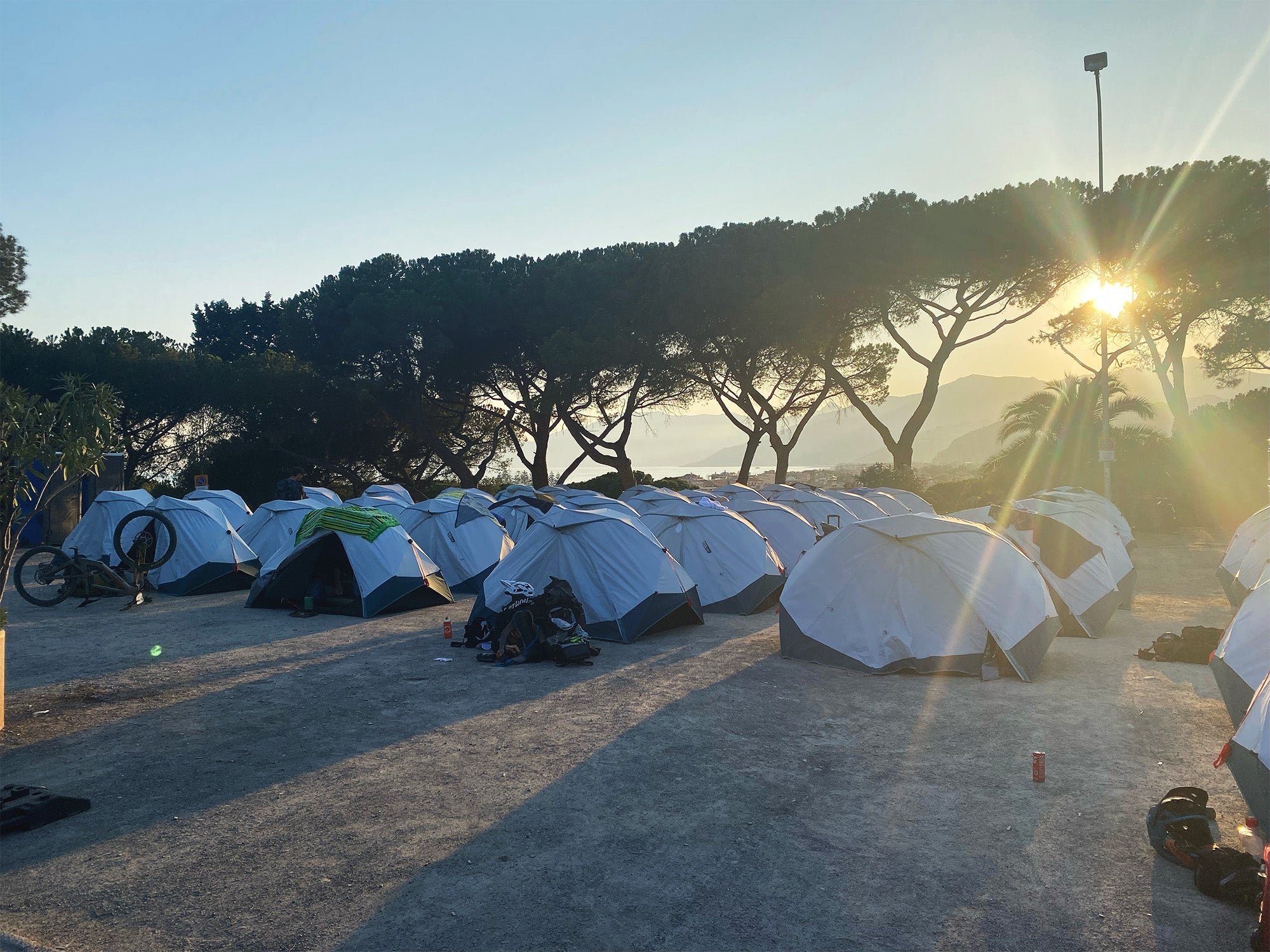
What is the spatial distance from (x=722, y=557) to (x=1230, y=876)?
31.3 feet

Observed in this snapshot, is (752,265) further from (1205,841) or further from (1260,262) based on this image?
(1205,841)

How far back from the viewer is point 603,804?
560cm

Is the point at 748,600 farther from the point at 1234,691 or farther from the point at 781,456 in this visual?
the point at 781,456

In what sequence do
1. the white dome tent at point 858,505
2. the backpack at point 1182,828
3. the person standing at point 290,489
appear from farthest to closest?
the white dome tent at point 858,505 → the person standing at point 290,489 → the backpack at point 1182,828

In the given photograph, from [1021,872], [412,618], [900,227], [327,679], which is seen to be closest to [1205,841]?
[1021,872]

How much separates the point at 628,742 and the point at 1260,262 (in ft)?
92.9

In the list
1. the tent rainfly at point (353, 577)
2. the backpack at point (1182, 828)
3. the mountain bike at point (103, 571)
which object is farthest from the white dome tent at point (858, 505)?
the backpack at point (1182, 828)

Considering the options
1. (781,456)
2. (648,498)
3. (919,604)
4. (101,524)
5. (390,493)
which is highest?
(781,456)

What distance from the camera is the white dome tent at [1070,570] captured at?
1122 cm

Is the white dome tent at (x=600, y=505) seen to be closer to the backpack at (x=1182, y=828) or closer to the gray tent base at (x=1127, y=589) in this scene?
the gray tent base at (x=1127, y=589)

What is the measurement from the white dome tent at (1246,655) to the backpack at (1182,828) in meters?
1.53

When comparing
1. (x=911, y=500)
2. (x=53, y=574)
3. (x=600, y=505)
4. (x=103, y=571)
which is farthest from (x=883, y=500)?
(x=53, y=574)

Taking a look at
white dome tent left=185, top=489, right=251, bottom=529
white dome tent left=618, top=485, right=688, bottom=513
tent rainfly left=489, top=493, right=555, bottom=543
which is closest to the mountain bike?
white dome tent left=185, top=489, right=251, bottom=529

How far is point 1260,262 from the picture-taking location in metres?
25.6
